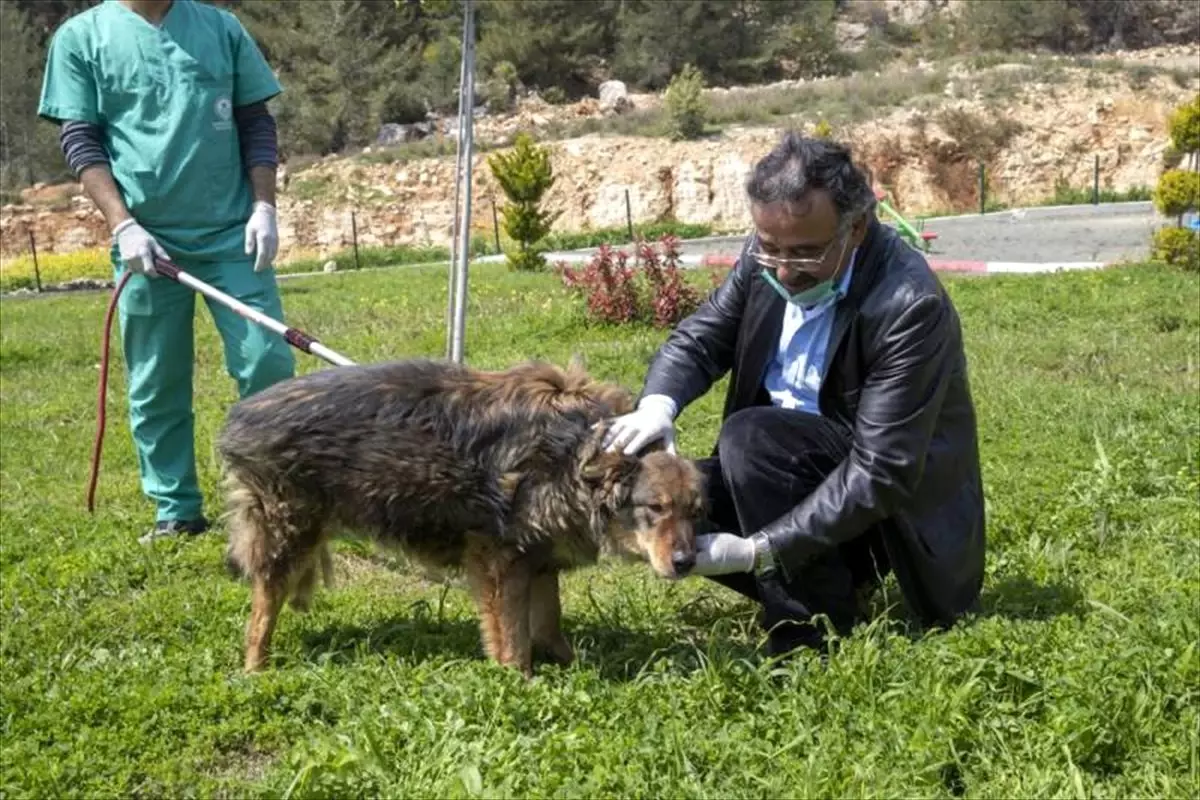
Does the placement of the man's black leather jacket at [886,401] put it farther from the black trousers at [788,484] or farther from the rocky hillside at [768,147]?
the rocky hillside at [768,147]

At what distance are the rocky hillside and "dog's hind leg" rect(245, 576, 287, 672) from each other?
29.4 metres

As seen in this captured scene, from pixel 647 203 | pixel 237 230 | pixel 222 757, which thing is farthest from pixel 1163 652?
pixel 647 203

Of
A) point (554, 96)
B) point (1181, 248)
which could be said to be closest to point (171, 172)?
point (1181, 248)

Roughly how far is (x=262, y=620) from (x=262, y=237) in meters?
1.95

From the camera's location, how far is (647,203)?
113ft

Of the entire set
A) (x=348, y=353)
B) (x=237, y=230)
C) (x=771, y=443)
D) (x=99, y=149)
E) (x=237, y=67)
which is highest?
(x=237, y=67)

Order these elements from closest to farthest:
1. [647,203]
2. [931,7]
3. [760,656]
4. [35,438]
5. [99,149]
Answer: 1. [760,656]
2. [99,149]
3. [35,438]
4. [647,203]
5. [931,7]

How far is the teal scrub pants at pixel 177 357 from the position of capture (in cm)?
562

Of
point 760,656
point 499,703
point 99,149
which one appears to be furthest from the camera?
point 99,149

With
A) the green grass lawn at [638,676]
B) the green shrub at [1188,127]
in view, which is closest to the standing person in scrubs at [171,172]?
the green grass lawn at [638,676]

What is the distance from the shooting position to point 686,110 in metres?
35.5

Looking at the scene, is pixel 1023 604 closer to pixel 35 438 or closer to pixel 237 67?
pixel 237 67

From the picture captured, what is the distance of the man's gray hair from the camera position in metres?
3.88

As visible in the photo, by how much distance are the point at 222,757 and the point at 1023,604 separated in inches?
113
